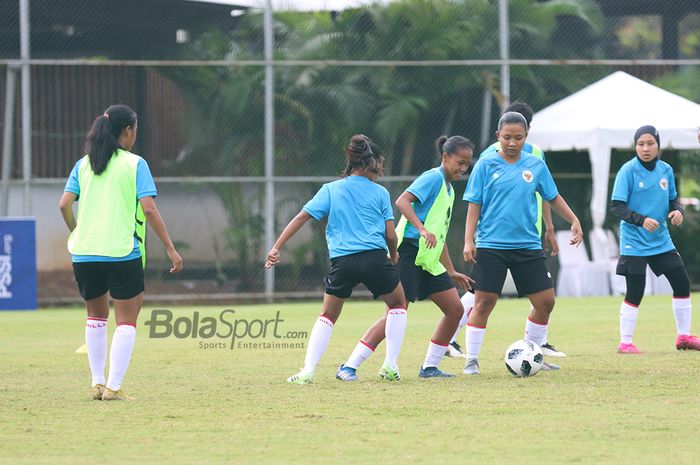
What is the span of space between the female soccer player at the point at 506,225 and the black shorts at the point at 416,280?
0.25 metres

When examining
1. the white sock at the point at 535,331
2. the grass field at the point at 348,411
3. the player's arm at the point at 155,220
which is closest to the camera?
the grass field at the point at 348,411

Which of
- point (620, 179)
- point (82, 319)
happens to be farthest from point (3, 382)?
point (82, 319)

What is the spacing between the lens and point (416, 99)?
19203 mm

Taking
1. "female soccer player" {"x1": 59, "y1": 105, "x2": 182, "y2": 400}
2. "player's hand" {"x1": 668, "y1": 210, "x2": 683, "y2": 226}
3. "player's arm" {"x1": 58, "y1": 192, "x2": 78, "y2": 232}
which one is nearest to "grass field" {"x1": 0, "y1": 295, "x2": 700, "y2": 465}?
"female soccer player" {"x1": 59, "y1": 105, "x2": 182, "y2": 400}

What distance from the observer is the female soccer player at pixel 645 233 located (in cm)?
1059

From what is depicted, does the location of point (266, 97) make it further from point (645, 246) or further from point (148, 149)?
point (645, 246)

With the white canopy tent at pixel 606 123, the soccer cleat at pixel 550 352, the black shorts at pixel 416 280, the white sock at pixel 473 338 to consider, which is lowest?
the soccer cleat at pixel 550 352

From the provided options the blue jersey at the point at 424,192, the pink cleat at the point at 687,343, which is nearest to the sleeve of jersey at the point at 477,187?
the blue jersey at the point at 424,192

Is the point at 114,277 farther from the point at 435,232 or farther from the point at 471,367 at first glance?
the point at 471,367

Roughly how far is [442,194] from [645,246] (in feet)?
8.23

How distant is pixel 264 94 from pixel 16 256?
4.51m

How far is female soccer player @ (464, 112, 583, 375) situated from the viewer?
8.95 metres

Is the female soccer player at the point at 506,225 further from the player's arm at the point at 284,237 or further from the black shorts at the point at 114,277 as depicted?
the black shorts at the point at 114,277

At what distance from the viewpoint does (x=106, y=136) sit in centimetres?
804
